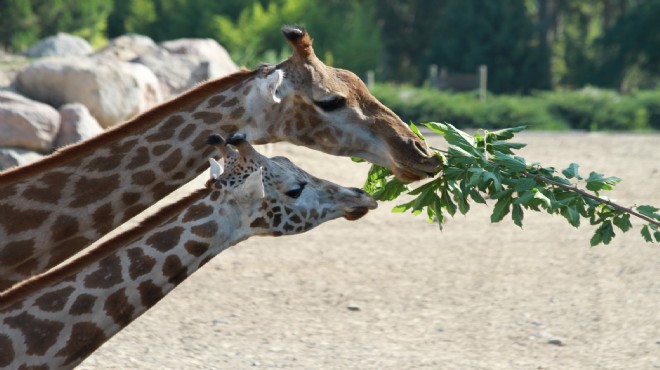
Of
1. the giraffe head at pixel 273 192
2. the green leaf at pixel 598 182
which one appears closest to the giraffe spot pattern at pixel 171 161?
the giraffe head at pixel 273 192

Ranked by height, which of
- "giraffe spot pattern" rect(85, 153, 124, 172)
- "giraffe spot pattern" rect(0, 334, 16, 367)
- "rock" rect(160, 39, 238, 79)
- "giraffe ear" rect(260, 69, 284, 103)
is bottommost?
"giraffe spot pattern" rect(0, 334, 16, 367)

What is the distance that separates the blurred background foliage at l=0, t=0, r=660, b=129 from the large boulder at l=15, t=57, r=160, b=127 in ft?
64.7

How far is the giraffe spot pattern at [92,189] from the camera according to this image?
22.8 ft

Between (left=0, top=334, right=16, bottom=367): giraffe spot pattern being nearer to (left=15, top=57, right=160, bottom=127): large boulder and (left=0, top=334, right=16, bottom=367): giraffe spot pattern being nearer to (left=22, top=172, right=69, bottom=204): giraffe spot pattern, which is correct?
(left=22, top=172, right=69, bottom=204): giraffe spot pattern

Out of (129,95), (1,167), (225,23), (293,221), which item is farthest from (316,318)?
(225,23)

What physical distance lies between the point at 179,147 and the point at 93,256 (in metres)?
1.86

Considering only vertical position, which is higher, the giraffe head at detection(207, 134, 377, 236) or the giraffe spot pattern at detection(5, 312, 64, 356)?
the giraffe head at detection(207, 134, 377, 236)

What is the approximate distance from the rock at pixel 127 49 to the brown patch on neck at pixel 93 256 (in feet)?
42.3

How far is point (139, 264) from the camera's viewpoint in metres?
5.48

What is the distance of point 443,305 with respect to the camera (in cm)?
1029

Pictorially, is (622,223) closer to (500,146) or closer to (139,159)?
(500,146)

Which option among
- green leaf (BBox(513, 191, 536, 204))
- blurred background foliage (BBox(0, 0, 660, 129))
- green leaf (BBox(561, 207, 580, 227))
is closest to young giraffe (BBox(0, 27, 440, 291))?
green leaf (BBox(513, 191, 536, 204))

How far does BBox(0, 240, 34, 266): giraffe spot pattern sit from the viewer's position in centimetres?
662

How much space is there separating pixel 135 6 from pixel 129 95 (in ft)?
115
